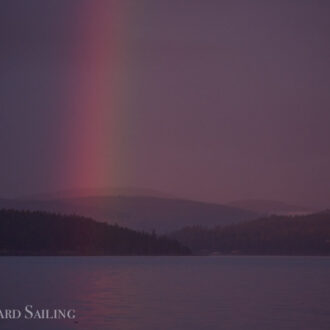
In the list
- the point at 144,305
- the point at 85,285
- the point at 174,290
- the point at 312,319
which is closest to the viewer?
the point at 312,319

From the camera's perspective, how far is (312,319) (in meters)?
55.3

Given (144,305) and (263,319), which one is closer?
(263,319)

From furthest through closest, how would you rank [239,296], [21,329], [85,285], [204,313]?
[85,285]
[239,296]
[204,313]
[21,329]

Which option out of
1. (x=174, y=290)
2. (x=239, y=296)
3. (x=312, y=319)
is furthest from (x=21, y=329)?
(x=174, y=290)

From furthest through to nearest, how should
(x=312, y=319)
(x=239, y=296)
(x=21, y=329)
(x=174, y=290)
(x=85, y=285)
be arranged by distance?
(x=85, y=285), (x=174, y=290), (x=239, y=296), (x=312, y=319), (x=21, y=329)

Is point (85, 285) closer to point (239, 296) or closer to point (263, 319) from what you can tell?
point (239, 296)

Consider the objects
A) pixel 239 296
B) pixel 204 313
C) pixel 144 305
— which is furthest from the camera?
pixel 239 296

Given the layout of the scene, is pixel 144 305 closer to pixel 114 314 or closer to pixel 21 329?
pixel 114 314

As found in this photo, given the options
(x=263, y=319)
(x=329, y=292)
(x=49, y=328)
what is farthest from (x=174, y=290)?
(x=49, y=328)

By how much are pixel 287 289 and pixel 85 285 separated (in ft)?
76.1

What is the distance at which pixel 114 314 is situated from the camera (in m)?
58.0

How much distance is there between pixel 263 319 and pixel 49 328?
15.0 metres

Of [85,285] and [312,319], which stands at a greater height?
[85,285]

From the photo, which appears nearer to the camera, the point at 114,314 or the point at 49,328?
the point at 49,328
